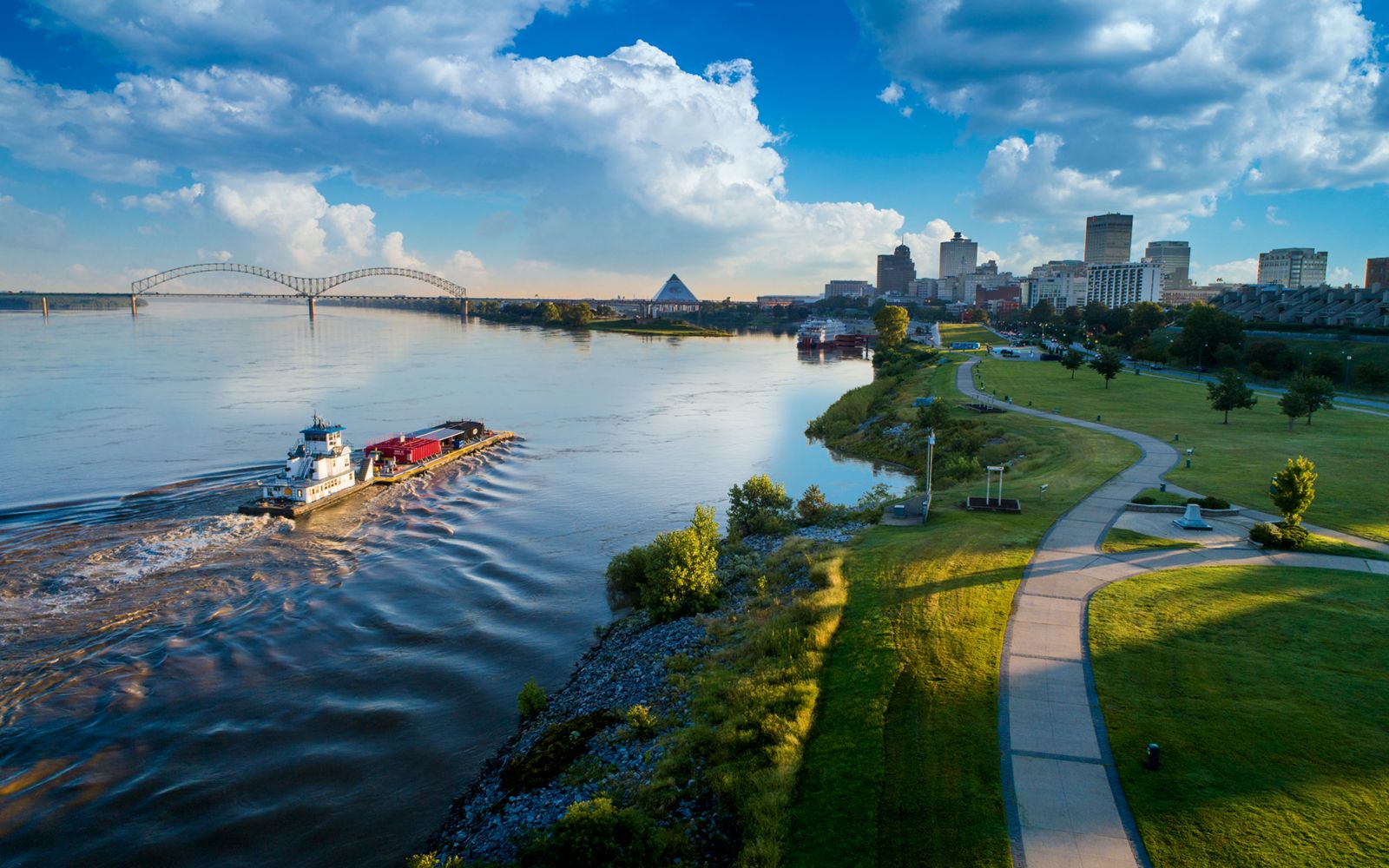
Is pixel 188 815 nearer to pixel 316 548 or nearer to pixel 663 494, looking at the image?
pixel 316 548

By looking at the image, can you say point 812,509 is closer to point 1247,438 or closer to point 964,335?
point 1247,438

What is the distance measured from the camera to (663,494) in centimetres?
4059

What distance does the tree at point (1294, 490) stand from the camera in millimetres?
23453

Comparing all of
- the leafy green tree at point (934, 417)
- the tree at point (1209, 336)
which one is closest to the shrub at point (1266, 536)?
the leafy green tree at point (934, 417)

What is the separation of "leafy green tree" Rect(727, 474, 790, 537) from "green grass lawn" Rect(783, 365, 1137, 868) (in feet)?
19.7

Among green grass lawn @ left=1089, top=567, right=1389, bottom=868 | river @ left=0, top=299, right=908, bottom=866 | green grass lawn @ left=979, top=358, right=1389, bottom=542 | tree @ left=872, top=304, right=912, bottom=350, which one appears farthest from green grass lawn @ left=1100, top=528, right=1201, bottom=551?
tree @ left=872, top=304, right=912, bottom=350

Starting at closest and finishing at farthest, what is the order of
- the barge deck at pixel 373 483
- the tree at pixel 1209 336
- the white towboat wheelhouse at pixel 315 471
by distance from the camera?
the barge deck at pixel 373 483, the white towboat wheelhouse at pixel 315 471, the tree at pixel 1209 336

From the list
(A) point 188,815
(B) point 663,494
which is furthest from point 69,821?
(B) point 663,494

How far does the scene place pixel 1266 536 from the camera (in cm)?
A: 2319

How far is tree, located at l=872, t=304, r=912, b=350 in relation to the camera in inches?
4983

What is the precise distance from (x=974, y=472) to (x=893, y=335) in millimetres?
94793

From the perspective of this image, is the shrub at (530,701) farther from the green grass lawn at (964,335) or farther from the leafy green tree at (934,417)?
the green grass lawn at (964,335)

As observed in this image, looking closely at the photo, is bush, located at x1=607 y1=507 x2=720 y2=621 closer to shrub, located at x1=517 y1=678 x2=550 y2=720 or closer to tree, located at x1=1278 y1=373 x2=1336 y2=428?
shrub, located at x1=517 y1=678 x2=550 y2=720

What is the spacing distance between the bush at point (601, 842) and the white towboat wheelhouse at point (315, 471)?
95.6ft
